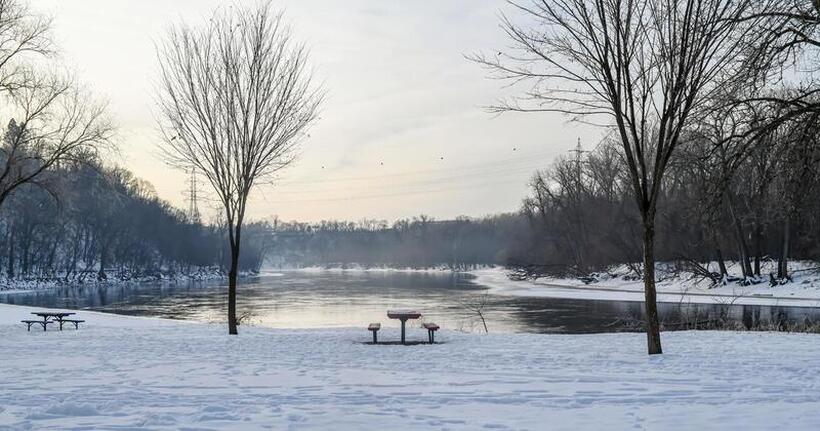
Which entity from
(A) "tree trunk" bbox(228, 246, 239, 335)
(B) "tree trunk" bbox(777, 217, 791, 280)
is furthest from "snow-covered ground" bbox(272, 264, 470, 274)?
(A) "tree trunk" bbox(228, 246, 239, 335)

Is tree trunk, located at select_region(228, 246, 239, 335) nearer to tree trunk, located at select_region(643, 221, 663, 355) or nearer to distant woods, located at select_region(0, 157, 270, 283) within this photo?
tree trunk, located at select_region(643, 221, 663, 355)

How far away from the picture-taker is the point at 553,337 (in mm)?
14938

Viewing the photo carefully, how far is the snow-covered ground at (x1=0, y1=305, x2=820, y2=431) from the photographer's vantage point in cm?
591

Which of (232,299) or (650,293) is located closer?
(650,293)

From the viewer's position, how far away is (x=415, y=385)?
785 centimetres

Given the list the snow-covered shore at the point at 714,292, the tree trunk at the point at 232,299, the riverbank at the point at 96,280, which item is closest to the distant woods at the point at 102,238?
the riverbank at the point at 96,280

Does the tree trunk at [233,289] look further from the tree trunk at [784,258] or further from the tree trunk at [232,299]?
the tree trunk at [784,258]

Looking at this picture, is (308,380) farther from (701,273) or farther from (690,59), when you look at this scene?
(701,273)

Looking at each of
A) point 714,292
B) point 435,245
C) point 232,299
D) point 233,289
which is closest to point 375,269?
point 435,245

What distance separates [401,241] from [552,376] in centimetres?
17660

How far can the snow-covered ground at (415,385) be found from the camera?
19.4ft

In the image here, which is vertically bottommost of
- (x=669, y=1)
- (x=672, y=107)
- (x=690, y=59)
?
(x=672, y=107)

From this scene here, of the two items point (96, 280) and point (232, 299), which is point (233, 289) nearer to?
point (232, 299)

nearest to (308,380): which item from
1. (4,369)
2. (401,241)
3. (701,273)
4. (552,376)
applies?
(552,376)
